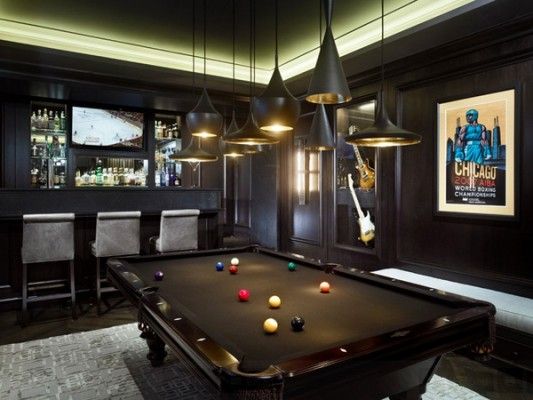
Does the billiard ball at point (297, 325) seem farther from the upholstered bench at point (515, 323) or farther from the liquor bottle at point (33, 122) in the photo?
the liquor bottle at point (33, 122)

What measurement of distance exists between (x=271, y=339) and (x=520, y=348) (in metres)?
2.08

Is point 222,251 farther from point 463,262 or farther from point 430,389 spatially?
point 463,262

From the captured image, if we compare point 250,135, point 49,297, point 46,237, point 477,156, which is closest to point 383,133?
point 250,135

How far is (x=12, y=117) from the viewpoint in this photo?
5.78 meters

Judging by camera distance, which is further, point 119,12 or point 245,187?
point 245,187

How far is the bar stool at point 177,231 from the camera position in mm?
4754

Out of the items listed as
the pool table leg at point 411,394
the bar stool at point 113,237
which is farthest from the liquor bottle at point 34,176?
the pool table leg at point 411,394

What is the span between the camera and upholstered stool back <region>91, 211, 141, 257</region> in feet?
14.6

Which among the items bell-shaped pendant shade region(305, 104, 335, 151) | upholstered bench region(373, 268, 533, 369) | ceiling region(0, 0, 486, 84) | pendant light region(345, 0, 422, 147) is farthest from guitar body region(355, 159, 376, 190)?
pendant light region(345, 0, 422, 147)

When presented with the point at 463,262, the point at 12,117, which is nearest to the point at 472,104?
the point at 463,262

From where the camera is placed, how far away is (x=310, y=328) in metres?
1.72

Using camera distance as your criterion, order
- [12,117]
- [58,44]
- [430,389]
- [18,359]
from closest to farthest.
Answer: [430,389] < [18,359] < [58,44] < [12,117]

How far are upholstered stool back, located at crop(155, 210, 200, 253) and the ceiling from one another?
2086 millimetres

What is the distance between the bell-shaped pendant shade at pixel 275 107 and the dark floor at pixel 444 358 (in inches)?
85.9
